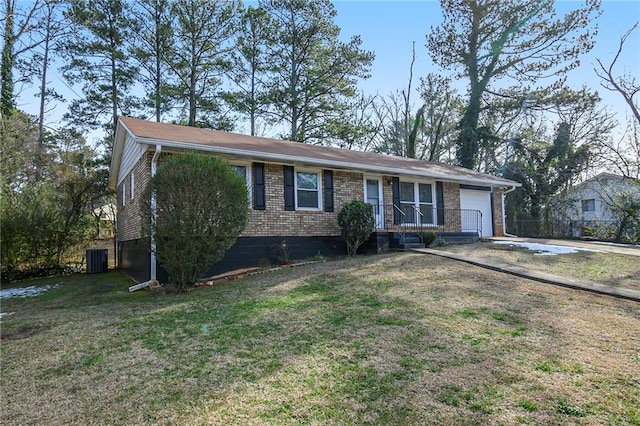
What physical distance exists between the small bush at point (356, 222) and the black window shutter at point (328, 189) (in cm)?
42

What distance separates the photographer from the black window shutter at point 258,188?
1008cm

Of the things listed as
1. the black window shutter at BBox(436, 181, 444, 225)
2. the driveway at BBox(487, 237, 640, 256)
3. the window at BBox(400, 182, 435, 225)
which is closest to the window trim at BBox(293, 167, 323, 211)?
the window at BBox(400, 182, 435, 225)

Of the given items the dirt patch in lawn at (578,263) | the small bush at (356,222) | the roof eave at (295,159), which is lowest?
the dirt patch in lawn at (578,263)

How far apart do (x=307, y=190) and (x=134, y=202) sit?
5.00m

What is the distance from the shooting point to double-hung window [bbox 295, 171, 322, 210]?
36.3 feet

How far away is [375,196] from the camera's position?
12891 mm

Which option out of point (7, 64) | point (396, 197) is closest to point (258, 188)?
point (396, 197)

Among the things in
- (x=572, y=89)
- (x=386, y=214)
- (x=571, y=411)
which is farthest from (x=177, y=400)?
(x=572, y=89)

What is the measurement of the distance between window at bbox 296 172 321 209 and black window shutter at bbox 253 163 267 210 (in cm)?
117

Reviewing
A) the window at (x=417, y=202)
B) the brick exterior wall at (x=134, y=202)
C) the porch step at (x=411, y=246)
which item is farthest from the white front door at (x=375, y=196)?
the brick exterior wall at (x=134, y=202)

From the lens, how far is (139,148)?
32.9ft

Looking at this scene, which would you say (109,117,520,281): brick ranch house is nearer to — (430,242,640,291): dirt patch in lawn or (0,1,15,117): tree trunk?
(430,242,640,291): dirt patch in lawn

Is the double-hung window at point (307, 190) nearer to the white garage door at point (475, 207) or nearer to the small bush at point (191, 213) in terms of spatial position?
the small bush at point (191, 213)

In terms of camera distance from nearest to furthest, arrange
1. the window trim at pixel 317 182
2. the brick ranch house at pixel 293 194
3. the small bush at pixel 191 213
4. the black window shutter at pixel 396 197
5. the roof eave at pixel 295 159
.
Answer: the small bush at pixel 191 213, the roof eave at pixel 295 159, the brick ranch house at pixel 293 194, the window trim at pixel 317 182, the black window shutter at pixel 396 197
